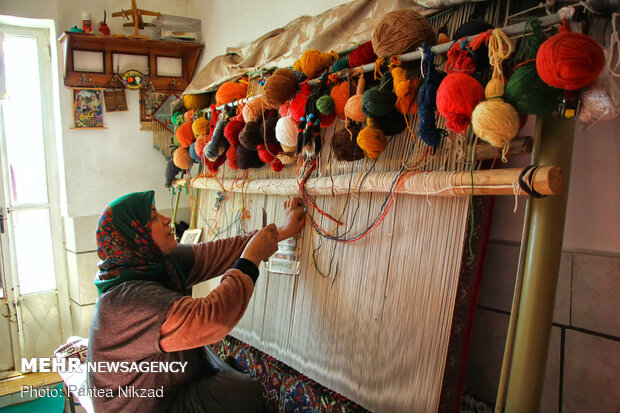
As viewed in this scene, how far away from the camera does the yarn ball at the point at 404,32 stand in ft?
3.40

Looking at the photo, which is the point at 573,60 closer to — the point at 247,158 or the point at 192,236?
the point at 247,158

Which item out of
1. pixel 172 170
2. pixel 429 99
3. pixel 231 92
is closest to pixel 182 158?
pixel 172 170

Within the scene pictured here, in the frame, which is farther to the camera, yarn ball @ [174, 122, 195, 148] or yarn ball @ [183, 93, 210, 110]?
yarn ball @ [183, 93, 210, 110]

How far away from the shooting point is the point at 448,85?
87 cm

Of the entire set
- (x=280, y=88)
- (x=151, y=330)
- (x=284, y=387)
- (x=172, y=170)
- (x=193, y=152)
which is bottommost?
(x=284, y=387)

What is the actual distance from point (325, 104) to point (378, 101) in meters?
0.22

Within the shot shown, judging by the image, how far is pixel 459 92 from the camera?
850 mm

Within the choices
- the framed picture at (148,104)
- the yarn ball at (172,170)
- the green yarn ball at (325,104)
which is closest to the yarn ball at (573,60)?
the green yarn ball at (325,104)

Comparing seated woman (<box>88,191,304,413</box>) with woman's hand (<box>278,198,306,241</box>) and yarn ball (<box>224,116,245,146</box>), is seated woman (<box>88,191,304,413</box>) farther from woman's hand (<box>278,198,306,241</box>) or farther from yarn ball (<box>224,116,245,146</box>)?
yarn ball (<box>224,116,245,146</box>)

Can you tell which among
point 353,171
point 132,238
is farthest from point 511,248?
point 132,238

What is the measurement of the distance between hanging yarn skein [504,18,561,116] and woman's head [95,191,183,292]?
110 cm

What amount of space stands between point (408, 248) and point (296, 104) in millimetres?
584

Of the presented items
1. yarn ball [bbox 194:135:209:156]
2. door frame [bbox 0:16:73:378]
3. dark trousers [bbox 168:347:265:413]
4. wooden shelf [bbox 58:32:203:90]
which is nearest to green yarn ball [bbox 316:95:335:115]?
yarn ball [bbox 194:135:209:156]

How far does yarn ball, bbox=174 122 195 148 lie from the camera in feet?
6.57
